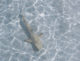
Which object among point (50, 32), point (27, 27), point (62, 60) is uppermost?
point (27, 27)

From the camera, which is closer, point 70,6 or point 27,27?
point 27,27

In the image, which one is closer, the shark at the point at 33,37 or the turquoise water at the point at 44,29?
the shark at the point at 33,37

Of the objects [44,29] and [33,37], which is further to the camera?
[44,29]

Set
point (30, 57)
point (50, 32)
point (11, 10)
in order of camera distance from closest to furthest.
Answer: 1. point (30, 57)
2. point (50, 32)
3. point (11, 10)

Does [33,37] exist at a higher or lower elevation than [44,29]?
higher

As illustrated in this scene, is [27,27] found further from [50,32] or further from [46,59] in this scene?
[46,59]

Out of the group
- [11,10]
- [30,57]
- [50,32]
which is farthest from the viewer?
[11,10]

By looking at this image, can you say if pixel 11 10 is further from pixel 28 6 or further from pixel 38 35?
pixel 38 35

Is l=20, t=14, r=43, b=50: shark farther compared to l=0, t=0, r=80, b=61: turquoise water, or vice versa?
l=0, t=0, r=80, b=61: turquoise water

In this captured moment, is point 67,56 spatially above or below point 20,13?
below

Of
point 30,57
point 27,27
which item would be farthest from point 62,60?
point 27,27
